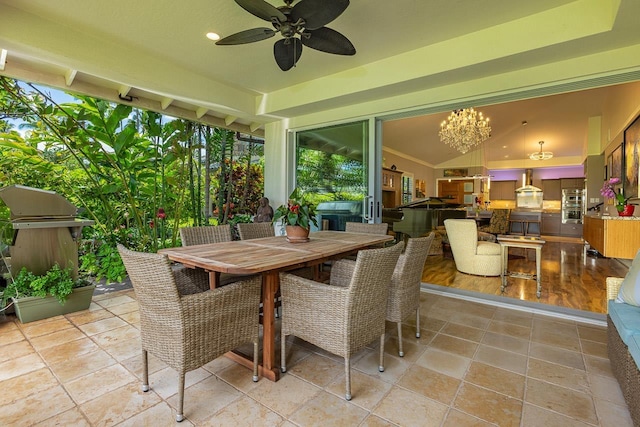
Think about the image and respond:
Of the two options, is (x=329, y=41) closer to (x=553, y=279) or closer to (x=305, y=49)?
(x=305, y=49)

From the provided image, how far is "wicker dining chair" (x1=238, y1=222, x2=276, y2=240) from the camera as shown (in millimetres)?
3252

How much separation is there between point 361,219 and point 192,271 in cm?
251

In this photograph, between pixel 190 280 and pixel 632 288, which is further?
pixel 190 280

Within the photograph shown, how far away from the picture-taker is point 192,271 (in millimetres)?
2436

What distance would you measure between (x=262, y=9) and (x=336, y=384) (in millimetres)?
2527

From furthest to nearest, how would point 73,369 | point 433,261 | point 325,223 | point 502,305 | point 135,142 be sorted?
point 433,261
point 325,223
point 135,142
point 502,305
point 73,369

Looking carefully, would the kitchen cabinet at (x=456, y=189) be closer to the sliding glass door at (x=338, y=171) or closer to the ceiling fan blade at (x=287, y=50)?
the sliding glass door at (x=338, y=171)

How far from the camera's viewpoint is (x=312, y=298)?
1896 millimetres

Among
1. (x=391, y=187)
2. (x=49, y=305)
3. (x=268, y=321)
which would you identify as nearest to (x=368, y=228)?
(x=268, y=321)

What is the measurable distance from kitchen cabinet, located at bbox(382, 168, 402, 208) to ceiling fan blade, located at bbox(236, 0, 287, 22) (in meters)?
6.57

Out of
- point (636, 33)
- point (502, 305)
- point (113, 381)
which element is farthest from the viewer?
point (502, 305)

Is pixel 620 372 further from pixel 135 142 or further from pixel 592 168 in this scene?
pixel 592 168

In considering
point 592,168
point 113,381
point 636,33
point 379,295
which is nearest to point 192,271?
point 113,381

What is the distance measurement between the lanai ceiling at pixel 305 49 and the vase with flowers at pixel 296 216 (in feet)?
5.50
